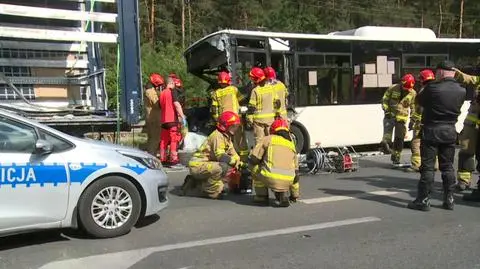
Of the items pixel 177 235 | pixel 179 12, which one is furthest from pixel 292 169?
pixel 179 12

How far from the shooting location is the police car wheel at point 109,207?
6008mm

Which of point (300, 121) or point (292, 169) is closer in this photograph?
point (292, 169)

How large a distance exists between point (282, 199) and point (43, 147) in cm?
324

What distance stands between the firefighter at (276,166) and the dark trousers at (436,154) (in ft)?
5.32

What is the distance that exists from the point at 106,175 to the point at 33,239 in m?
1.03

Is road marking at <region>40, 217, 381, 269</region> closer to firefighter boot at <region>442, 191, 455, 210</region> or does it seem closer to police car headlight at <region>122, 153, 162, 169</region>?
police car headlight at <region>122, 153, 162, 169</region>

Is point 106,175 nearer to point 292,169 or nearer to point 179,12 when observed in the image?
point 292,169

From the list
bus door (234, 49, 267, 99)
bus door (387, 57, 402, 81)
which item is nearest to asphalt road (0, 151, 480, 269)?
bus door (234, 49, 267, 99)

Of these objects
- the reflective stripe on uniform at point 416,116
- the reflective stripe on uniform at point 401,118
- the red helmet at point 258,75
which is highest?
the red helmet at point 258,75

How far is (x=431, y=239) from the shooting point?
619cm

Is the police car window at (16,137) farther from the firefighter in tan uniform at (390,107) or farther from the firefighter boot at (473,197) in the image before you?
the firefighter in tan uniform at (390,107)

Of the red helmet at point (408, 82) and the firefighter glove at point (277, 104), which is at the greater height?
the red helmet at point (408, 82)

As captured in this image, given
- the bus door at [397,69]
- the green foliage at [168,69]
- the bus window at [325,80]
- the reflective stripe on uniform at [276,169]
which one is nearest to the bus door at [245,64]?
the bus window at [325,80]

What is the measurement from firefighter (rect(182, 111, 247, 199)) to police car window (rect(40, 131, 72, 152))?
102 inches
